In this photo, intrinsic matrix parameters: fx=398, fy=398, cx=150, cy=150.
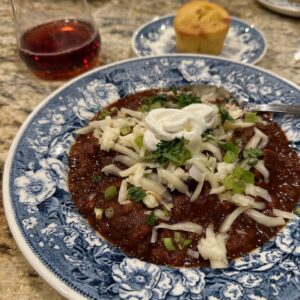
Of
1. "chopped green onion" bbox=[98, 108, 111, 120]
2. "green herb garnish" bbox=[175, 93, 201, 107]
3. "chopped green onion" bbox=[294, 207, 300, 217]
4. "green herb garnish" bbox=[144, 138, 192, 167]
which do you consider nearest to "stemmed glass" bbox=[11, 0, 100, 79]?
"chopped green onion" bbox=[98, 108, 111, 120]

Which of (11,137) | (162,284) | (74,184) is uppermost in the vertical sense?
(162,284)

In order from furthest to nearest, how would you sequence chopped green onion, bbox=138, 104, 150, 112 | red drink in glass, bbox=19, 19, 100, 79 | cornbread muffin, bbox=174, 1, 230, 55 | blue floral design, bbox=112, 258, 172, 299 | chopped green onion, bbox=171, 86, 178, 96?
cornbread muffin, bbox=174, 1, 230, 55 → red drink in glass, bbox=19, 19, 100, 79 → chopped green onion, bbox=171, 86, 178, 96 → chopped green onion, bbox=138, 104, 150, 112 → blue floral design, bbox=112, 258, 172, 299

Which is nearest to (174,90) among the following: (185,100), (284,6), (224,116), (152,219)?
(185,100)

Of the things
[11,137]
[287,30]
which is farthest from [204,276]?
[287,30]

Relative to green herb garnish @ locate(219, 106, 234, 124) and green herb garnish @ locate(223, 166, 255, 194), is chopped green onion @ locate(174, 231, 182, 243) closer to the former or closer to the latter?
green herb garnish @ locate(223, 166, 255, 194)

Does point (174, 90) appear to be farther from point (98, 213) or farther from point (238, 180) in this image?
point (98, 213)

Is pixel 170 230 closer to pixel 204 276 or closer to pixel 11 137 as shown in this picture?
pixel 204 276
